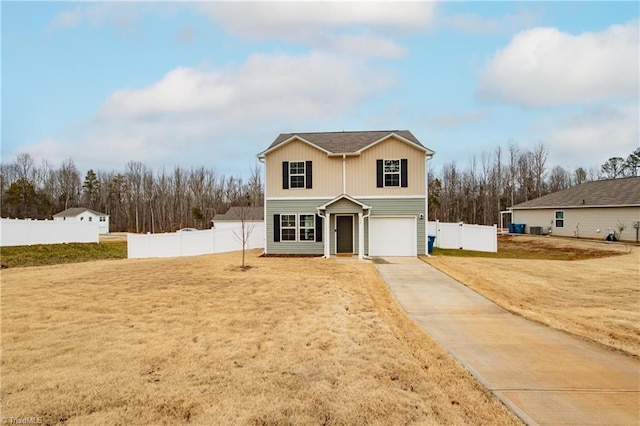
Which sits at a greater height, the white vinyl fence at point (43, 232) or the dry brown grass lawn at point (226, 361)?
the white vinyl fence at point (43, 232)

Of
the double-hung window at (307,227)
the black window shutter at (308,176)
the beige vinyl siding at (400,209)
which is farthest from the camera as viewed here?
the black window shutter at (308,176)

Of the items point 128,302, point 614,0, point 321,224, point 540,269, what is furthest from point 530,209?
point 128,302

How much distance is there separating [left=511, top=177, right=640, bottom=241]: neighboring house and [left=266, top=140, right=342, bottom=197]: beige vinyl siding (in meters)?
22.1

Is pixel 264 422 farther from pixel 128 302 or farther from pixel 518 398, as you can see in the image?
pixel 128 302

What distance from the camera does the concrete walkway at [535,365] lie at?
13.4 feet

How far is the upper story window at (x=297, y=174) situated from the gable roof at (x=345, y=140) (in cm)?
112

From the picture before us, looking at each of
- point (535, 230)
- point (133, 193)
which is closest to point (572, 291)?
point (535, 230)

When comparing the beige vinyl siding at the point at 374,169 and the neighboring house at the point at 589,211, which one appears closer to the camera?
the beige vinyl siding at the point at 374,169

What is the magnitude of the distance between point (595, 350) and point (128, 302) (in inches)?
365

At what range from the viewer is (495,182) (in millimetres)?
55875

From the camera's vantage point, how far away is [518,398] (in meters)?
4.32

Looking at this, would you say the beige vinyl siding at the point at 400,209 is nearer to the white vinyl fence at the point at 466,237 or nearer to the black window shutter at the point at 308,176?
the black window shutter at the point at 308,176

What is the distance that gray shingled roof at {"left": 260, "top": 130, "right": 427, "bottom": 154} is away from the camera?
66.8 ft

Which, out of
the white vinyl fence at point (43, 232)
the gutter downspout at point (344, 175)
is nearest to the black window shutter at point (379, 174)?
the gutter downspout at point (344, 175)
